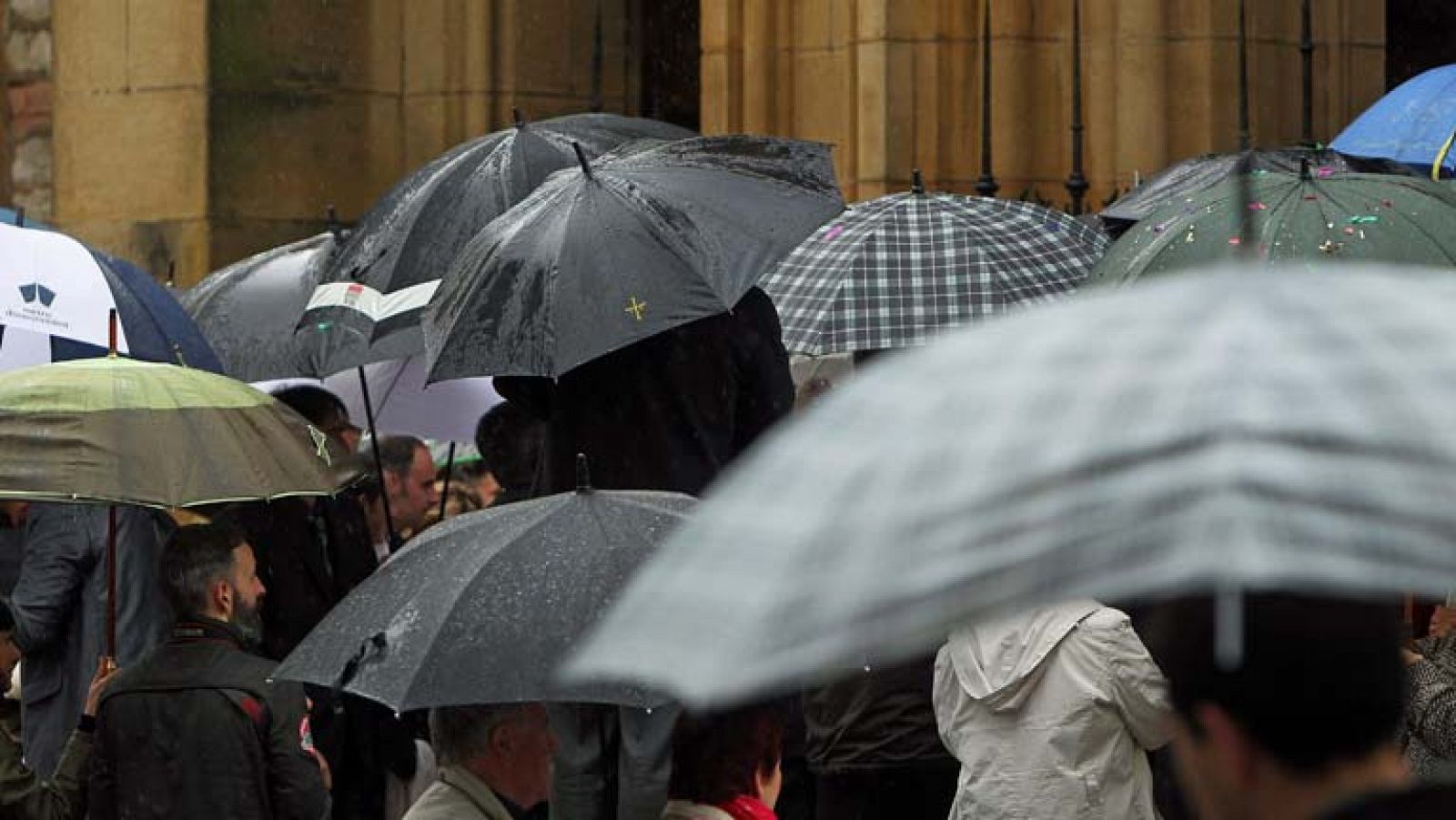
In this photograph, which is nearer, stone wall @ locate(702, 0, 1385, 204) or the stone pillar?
stone wall @ locate(702, 0, 1385, 204)

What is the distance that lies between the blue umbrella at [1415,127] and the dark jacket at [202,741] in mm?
4101

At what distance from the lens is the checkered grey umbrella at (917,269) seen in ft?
28.4

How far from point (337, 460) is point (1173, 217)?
224cm

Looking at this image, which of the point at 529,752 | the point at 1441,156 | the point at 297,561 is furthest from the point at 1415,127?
the point at 529,752

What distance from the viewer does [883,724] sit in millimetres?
8344

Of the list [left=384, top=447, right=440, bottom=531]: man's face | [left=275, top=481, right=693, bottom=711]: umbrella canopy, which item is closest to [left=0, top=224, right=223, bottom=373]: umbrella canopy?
[left=384, top=447, right=440, bottom=531]: man's face

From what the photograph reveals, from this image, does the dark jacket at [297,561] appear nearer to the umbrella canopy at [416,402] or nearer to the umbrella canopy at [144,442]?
the umbrella canopy at [144,442]

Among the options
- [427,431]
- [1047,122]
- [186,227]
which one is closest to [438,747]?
[427,431]

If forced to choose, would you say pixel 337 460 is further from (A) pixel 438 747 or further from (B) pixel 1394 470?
(B) pixel 1394 470

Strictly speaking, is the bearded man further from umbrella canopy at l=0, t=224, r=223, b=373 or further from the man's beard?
umbrella canopy at l=0, t=224, r=223, b=373

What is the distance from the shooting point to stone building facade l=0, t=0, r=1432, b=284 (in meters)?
12.0

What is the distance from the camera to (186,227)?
14.1 meters

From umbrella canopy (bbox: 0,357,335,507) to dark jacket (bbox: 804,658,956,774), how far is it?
1446 millimetres

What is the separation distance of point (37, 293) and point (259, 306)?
210cm
